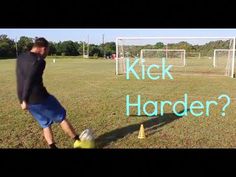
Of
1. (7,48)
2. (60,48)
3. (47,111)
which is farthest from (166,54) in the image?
(60,48)

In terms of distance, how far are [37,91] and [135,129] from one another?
241 centimetres

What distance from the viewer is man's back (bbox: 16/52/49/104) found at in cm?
460

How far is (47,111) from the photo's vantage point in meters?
4.92

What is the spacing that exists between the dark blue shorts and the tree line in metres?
42.5

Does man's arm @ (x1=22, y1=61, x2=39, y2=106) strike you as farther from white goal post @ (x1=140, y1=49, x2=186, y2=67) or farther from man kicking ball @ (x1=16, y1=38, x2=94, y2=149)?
white goal post @ (x1=140, y1=49, x2=186, y2=67)

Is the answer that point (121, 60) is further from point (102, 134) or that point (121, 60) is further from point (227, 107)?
point (102, 134)

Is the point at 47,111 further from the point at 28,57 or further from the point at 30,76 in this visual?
the point at 28,57

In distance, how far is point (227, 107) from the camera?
29.9ft

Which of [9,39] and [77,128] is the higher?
[9,39]

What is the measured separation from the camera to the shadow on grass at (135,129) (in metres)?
5.69

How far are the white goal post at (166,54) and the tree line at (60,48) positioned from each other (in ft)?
68.7

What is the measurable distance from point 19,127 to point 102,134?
73.2 inches

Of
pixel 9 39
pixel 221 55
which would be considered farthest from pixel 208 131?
pixel 9 39

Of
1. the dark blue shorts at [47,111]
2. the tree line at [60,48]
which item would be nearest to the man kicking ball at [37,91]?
the dark blue shorts at [47,111]
